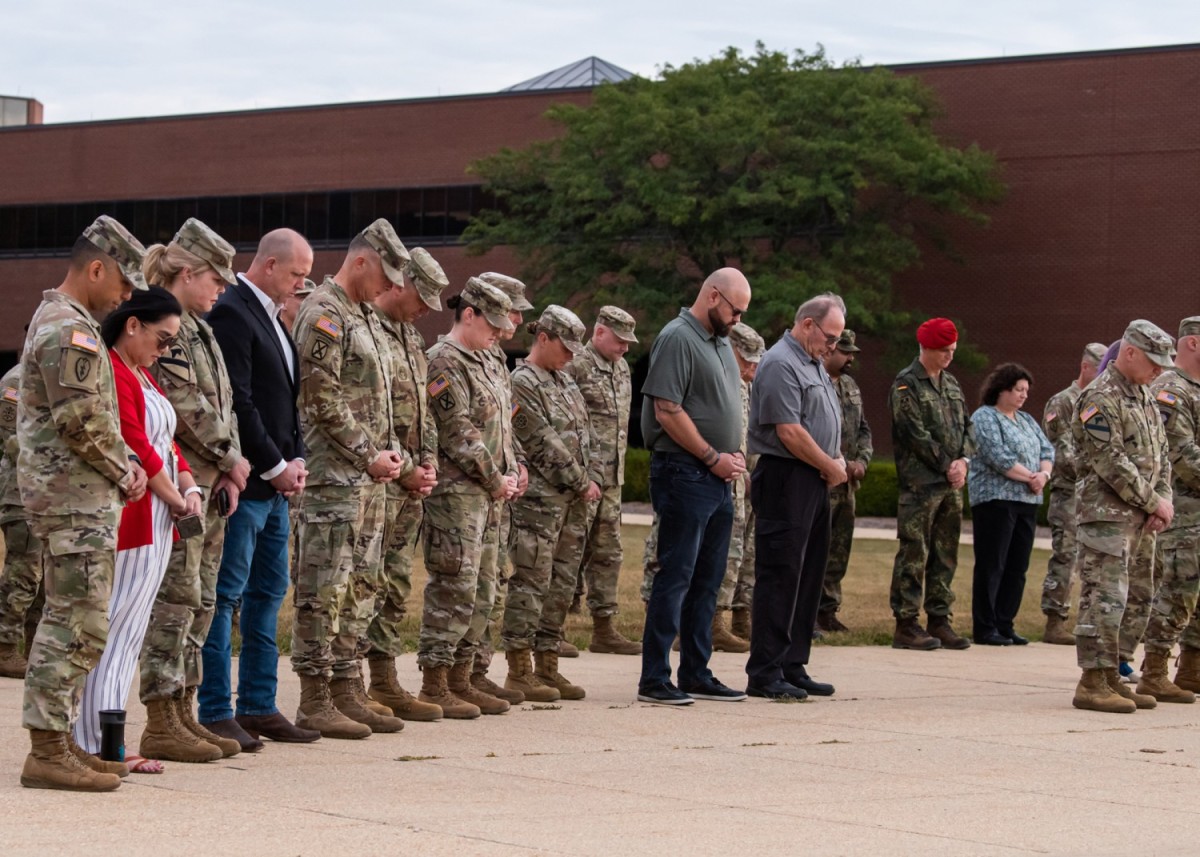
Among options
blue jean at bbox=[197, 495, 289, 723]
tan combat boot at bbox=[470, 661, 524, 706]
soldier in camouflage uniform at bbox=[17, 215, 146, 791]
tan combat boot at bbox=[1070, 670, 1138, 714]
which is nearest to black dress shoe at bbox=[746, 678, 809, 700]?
tan combat boot at bbox=[470, 661, 524, 706]

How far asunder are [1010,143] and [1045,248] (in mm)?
2688

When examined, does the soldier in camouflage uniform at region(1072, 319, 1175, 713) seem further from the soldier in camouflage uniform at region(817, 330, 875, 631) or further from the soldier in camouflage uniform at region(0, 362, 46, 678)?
the soldier in camouflage uniform at region(0, 362, 46, 678)

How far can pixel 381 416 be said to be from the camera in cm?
849

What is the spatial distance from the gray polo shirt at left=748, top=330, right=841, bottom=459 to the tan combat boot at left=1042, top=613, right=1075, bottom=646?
508 cm

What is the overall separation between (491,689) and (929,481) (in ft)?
17.2

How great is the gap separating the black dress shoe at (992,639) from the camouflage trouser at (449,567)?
653cm

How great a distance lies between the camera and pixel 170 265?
757 centimetres

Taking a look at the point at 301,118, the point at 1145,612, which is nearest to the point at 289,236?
the point at 1145,612

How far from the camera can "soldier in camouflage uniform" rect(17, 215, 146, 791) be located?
6555 mm

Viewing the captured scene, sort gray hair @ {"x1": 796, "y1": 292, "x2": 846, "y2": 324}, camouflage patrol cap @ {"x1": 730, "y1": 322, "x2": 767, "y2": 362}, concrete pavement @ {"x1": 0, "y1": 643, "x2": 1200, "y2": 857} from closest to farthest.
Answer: concrete pavement @ {"x1": 0, "y1": 643, "x2": 1200, "y2": 857}
gray hair @ {"x1": 796, "y1": 292, "x2": 846, "y2": 324}
camouflage patrol cap @ {"x1": 730, "y1": 322, "x2": 767, "y2": 362}

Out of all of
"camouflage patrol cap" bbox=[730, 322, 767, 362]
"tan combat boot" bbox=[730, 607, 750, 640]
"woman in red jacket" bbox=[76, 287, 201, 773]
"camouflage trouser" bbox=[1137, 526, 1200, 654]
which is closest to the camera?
"woman in red jacket" bbox=[76, 287, 201, 773]

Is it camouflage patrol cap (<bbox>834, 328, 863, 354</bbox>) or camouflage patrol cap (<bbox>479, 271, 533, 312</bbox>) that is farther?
camouflage patrol cap (<bbox>834, 328, 863, 354</bbox>)

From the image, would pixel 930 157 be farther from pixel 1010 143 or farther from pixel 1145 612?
pixel 1145 612

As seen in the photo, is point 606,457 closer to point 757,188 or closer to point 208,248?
point 208,248
